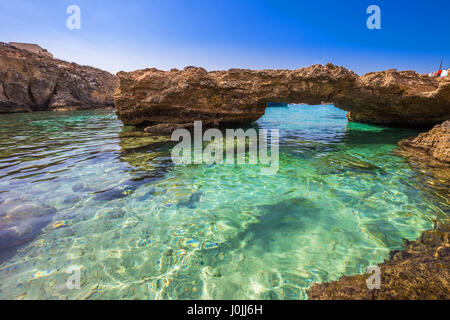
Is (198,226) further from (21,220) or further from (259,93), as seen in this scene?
(259,93)

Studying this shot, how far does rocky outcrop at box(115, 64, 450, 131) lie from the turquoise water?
504 centimetres

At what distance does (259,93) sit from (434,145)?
20.1ft

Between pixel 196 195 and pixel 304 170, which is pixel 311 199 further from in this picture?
pixel 196 195

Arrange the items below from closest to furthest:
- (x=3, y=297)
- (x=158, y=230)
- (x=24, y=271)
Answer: (x=3, y=297)
(x=24, y=271)
(x=158, y=230)

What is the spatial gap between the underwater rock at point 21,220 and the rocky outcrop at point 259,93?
6.88 meters

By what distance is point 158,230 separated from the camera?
228cm

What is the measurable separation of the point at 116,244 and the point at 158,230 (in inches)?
17.5

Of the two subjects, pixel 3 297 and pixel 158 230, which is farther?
pixel 158 230

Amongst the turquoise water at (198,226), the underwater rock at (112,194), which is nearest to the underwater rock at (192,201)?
the turquoise water at (198,226)

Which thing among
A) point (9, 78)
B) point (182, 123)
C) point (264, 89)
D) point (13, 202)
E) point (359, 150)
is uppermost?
point (9, 78)

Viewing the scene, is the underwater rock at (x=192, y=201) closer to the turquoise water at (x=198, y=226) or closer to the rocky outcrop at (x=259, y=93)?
the turquoise water at (x=198, y=226)

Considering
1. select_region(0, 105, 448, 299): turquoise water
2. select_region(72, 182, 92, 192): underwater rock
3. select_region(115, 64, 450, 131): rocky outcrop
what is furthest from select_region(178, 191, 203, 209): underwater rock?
select_region(115, 64, 450, 131): rocky outcrop

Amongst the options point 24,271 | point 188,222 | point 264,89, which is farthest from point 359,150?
point 24,271

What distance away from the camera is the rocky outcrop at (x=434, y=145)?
4.59 m
